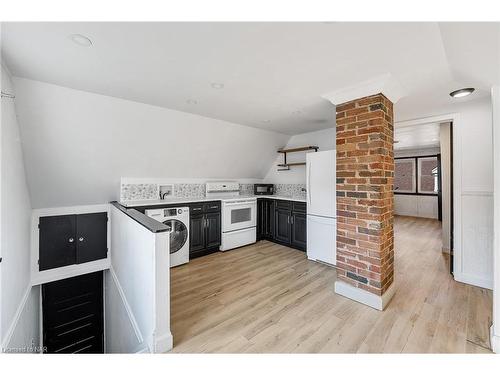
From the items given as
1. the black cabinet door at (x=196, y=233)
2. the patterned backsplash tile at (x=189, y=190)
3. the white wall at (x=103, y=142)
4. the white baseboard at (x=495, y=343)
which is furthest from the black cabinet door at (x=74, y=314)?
the white baseboard at (x=495, y=343)

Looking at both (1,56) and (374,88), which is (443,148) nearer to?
(374,88)

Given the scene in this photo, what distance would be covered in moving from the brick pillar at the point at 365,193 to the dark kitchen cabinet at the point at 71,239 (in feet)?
11.9

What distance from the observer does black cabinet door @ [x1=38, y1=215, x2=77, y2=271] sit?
3.14 m

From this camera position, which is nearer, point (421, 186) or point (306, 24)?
point (306, 24)

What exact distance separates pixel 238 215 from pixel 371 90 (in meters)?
2.89

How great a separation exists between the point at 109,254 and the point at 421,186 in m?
8.70

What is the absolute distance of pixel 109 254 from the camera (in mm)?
3623

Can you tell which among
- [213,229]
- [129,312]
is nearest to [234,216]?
[213,229]

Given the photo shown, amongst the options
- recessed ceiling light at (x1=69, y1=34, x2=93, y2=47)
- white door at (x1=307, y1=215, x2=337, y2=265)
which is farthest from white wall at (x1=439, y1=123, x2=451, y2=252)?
recessed ceiling light at (x1=69, y1=34, x2=93, y2=47)

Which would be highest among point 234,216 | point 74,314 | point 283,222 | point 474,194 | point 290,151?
point 290,151

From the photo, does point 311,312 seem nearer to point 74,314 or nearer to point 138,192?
point 138,192

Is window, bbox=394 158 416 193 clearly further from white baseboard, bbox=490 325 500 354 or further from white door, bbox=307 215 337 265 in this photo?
white baseboard, bbox=490 325 500 354

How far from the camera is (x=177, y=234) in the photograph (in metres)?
3.41
